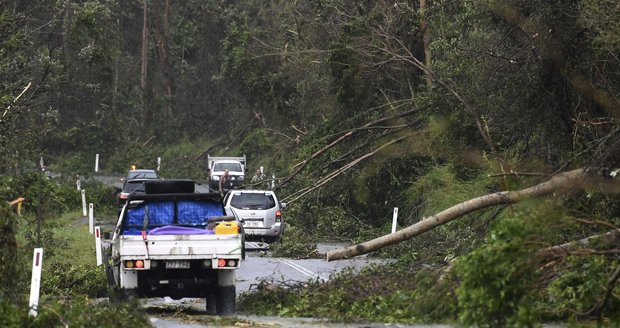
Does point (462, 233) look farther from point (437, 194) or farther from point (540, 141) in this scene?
point (437, 194)

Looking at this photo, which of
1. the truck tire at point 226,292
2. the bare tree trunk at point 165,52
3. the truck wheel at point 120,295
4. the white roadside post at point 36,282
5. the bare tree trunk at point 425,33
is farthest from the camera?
the bare tree trunk at point 165,52

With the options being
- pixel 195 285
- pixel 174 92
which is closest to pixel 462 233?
pixel 195 285

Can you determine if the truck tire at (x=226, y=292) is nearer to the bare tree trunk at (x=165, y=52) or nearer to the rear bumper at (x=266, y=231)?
the rear bumper at (x=266, y=231)

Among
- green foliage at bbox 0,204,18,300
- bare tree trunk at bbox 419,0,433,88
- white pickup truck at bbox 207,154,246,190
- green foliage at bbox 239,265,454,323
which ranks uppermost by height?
bare tree trunk at bbox 419,0,433,88

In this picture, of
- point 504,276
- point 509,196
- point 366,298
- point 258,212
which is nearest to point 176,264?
point 366,298

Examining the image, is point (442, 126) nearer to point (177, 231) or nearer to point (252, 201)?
point (252, 201)

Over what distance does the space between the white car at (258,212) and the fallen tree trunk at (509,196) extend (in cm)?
1209

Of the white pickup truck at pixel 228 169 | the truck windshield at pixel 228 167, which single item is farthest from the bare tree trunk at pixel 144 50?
the truck windshield at pixel 228 167

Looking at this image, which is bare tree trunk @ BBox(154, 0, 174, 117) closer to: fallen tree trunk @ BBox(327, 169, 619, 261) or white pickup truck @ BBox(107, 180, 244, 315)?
fallen tree trunk @ BBox(327, 169, 619, 261)

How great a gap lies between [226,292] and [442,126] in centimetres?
1254

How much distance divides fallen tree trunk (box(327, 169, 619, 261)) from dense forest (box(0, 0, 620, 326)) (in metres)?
0.09

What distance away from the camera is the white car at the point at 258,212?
2986cm

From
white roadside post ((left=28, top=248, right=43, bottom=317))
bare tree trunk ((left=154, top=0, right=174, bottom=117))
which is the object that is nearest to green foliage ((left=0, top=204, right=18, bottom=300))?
white roadside post ((left=28, top=248, right=43, bottom=317))

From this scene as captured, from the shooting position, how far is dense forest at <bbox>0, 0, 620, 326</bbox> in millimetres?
12406
